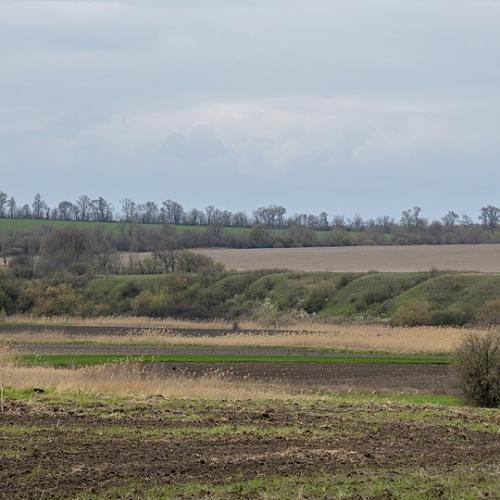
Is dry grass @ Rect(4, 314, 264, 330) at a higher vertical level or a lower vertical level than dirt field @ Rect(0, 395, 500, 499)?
lower

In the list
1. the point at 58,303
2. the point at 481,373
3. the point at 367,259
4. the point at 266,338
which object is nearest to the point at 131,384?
the point at 481,373

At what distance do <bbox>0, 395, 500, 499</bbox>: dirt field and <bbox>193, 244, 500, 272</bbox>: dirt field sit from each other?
8574cm

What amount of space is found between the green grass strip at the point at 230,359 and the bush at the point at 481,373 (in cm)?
1536

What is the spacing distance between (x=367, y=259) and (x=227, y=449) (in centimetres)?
11446

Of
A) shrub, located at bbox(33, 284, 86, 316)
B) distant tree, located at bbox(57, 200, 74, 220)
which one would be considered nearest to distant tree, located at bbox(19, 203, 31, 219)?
distant tree, located at bbox(57, 200, 74, 220)

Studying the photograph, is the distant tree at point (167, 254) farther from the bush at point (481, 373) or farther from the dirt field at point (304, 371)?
the bush at point (481, 373)

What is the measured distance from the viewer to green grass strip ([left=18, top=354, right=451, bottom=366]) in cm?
4025

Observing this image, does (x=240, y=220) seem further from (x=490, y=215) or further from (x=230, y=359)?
(x=230, y=359)

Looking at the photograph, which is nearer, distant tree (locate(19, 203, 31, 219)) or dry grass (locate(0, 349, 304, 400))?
dry grass (locate(0, 349, 304, 400))

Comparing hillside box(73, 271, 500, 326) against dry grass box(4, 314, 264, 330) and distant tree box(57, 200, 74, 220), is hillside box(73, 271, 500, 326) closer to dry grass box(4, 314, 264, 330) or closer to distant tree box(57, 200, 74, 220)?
dry grass box(4, 314, 264, 330)

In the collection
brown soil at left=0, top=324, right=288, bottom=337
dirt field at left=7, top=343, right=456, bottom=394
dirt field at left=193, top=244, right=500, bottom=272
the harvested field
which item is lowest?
brown soil at left=0, top=324, right=288, bottom=337

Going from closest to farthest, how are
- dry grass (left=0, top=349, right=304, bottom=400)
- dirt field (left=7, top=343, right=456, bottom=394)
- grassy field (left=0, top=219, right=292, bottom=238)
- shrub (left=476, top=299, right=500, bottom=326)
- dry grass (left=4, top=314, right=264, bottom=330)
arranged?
dry grass (left=0, top=349, right=304, bottom=400) → dirt field (left=7, top=343, right=456, bottom=394) → shrub (left=476, top=299, right=500, bottom=326) → dry grass (left=4, top=314, right=264, bottom=330) → grassy field (left=0, top=219, right=292, bottom=238)

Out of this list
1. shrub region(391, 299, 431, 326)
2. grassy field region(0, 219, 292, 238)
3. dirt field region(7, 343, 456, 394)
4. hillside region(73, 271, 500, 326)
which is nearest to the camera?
dirt field region(7, 343, 456, 394)

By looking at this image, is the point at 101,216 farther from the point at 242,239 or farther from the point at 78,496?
the point at 78,496
